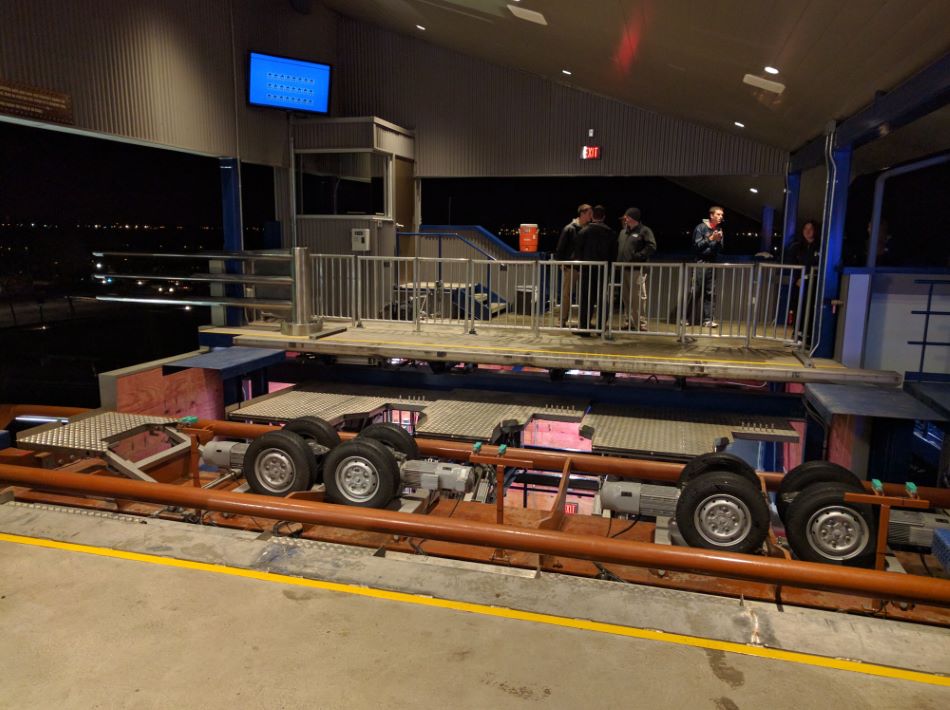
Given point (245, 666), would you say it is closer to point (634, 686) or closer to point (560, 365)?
point (634, 686)

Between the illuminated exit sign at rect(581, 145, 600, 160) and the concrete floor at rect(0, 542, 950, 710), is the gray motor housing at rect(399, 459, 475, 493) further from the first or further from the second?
the illuminated exit sign at rect(581, 145, 600, 160)

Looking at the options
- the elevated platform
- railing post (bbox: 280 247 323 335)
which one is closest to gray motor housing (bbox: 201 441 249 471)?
the elevated platform

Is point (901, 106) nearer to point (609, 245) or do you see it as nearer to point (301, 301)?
point (609, 245)

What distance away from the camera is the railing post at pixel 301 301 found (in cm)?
938

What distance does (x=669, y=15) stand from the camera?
258 inches

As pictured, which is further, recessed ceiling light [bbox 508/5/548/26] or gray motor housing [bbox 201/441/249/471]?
recessed ceiling light [bbox 508/5/548/26]

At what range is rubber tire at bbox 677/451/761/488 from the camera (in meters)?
5.27

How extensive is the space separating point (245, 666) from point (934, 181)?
1392cm

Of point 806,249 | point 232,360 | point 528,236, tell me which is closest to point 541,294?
point 806,249

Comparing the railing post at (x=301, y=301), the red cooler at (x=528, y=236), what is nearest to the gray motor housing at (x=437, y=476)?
the railing post at (x=301, y=301)

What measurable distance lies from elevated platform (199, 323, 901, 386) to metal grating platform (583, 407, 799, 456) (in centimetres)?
55

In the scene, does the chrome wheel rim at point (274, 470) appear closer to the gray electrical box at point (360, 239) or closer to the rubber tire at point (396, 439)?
the rubber tire at point (396, 439)

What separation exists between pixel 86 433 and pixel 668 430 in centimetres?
588

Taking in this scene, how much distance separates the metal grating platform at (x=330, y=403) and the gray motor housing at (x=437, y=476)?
2.17m
